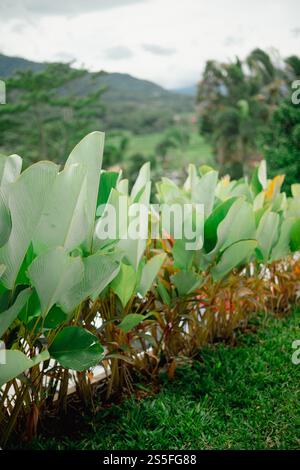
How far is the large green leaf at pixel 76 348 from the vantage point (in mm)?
739

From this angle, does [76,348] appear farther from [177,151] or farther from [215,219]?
[177,151]

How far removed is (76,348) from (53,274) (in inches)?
4.7

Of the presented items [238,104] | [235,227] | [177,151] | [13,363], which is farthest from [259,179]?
[177,151]

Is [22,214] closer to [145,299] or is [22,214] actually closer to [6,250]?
[6,250]

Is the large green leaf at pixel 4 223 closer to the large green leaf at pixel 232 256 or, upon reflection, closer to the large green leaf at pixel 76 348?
the large green leaf at pixel 76 348

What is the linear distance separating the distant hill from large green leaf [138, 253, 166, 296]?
52.4 feet

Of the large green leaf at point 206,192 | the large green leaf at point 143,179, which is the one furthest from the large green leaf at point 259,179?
the large green leaf at point 143,179

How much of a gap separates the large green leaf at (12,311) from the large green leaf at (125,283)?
23 cm

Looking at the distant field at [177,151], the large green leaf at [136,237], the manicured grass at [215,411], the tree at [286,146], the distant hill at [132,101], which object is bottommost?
the manicured grass at [215,411]

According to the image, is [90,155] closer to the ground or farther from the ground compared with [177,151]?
closer to the ground

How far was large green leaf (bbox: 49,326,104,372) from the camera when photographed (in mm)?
739

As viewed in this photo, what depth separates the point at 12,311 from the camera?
693mm

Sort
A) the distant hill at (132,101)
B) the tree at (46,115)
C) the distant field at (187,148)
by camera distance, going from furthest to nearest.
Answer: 1. the distant hill at (132,101)
2. the distant field at (187,148)
3. the tree at (46,115)

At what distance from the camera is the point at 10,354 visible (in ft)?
2.10
